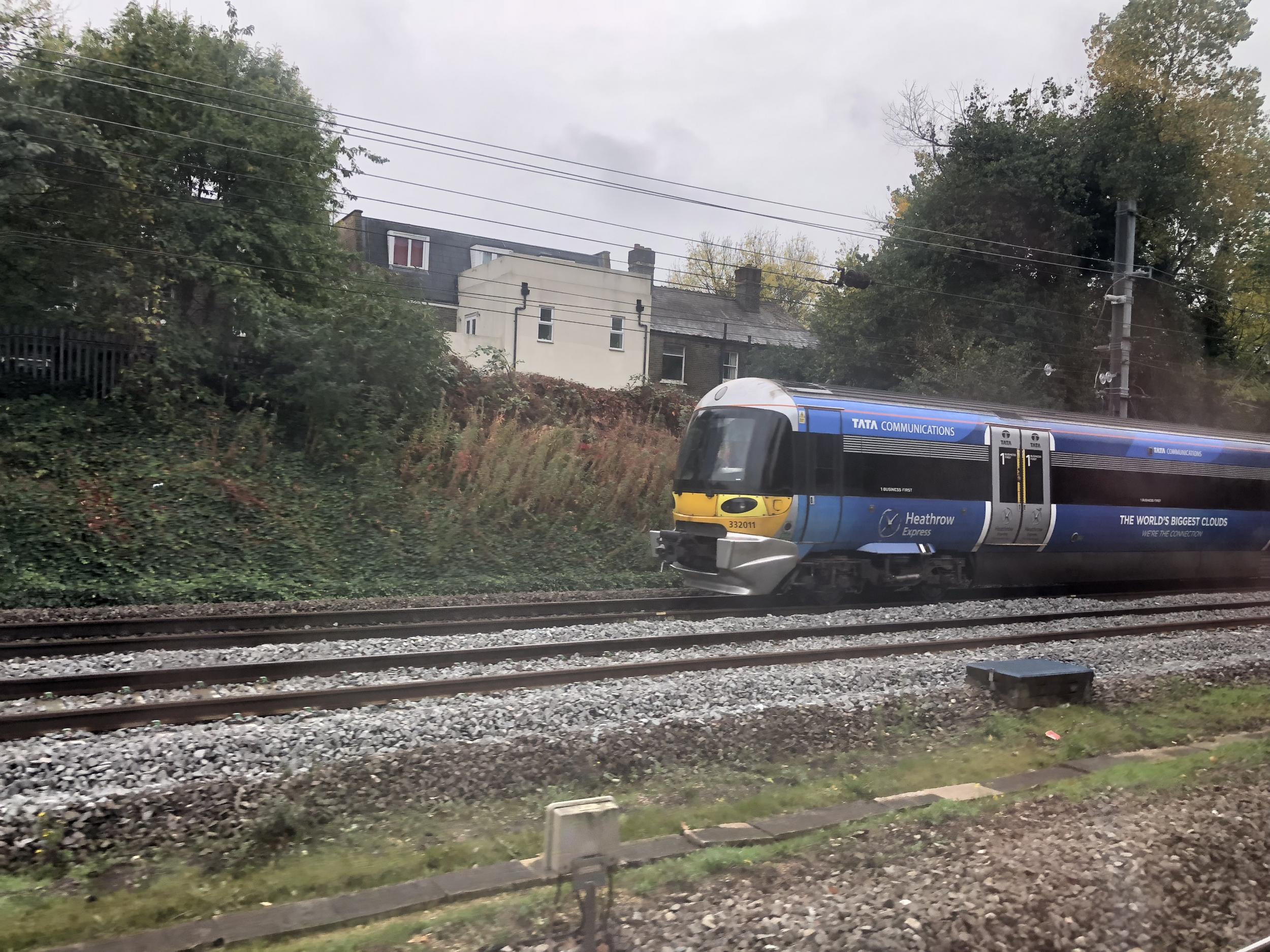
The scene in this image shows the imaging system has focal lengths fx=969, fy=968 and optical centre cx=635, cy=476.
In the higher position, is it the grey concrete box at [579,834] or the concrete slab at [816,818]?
the grey concrete box at [579,834]

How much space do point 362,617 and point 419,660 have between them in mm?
2987

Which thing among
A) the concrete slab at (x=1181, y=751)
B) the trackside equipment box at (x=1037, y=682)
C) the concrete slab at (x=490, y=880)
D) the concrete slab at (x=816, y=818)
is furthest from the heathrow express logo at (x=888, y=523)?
the concrete slab at (x=490, y=880)

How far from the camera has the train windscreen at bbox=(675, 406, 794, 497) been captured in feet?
42.8

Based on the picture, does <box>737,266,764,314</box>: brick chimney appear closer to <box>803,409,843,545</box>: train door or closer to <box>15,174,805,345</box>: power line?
<box>15,174,805,345</box>: power line

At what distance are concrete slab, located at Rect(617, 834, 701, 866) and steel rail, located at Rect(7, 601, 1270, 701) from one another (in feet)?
15.1

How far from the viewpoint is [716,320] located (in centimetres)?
3759

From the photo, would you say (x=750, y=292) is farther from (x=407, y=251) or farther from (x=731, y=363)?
(x=407, y=251)

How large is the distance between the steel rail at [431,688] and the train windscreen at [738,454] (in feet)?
7.37

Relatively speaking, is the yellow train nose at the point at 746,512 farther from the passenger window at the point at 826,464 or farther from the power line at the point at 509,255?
the power line at the point at 509,255

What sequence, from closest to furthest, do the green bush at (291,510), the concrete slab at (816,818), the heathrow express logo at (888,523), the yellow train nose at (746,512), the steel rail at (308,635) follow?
the concrete slab at (816,818)
the steel rail at (308,635)
the yellow train nose at (746,512)
the green bush at (291,510)
the heathrow express logo at (888,523)

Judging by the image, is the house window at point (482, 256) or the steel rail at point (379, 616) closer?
the steel rail at point (379, 616)

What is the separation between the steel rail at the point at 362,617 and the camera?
424 inches

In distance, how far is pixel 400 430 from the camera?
18.1m

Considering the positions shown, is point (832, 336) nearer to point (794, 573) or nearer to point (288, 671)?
point (794, 573)
